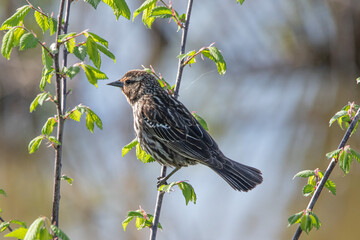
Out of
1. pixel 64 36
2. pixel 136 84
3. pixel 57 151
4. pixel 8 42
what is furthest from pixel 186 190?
pixel 136 84

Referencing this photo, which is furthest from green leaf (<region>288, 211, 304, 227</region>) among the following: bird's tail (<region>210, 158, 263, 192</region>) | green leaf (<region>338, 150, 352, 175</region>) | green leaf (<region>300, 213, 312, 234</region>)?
bird's tail (<region>210, 158, 263, 192</region>)

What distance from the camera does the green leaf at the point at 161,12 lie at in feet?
9.06

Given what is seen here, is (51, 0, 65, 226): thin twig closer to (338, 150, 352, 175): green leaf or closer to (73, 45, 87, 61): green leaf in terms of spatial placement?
(73, 45, 87, 61): green leaf

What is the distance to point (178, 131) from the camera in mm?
3602

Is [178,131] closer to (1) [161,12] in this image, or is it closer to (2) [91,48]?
(1) [161,12]

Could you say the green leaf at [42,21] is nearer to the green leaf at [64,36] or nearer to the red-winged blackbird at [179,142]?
the green leaf at [64,36]

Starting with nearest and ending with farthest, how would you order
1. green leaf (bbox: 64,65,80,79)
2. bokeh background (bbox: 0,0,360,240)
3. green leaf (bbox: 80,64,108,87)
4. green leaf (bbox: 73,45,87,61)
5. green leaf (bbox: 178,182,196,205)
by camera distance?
green leaf (bbox: 64,65,80,79)
green leaf (bbox: 73,45,87,61)
green leaf (bbox: 80,64,108,87)
green leaf (bbox: 178,182,196,205)
bokeh background (bbox: 0,0,360,240)

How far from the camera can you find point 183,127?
362 centimetres

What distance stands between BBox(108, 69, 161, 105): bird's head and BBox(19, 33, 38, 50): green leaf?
5.48ft

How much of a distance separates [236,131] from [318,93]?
3.76ft

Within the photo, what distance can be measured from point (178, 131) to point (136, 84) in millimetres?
553

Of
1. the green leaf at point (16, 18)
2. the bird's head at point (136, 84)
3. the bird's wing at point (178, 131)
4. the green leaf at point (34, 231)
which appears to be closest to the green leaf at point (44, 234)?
the green leaf at point (34, 231)

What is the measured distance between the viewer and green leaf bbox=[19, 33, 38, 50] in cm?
222

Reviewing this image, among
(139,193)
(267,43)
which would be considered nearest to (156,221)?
(139,193)
